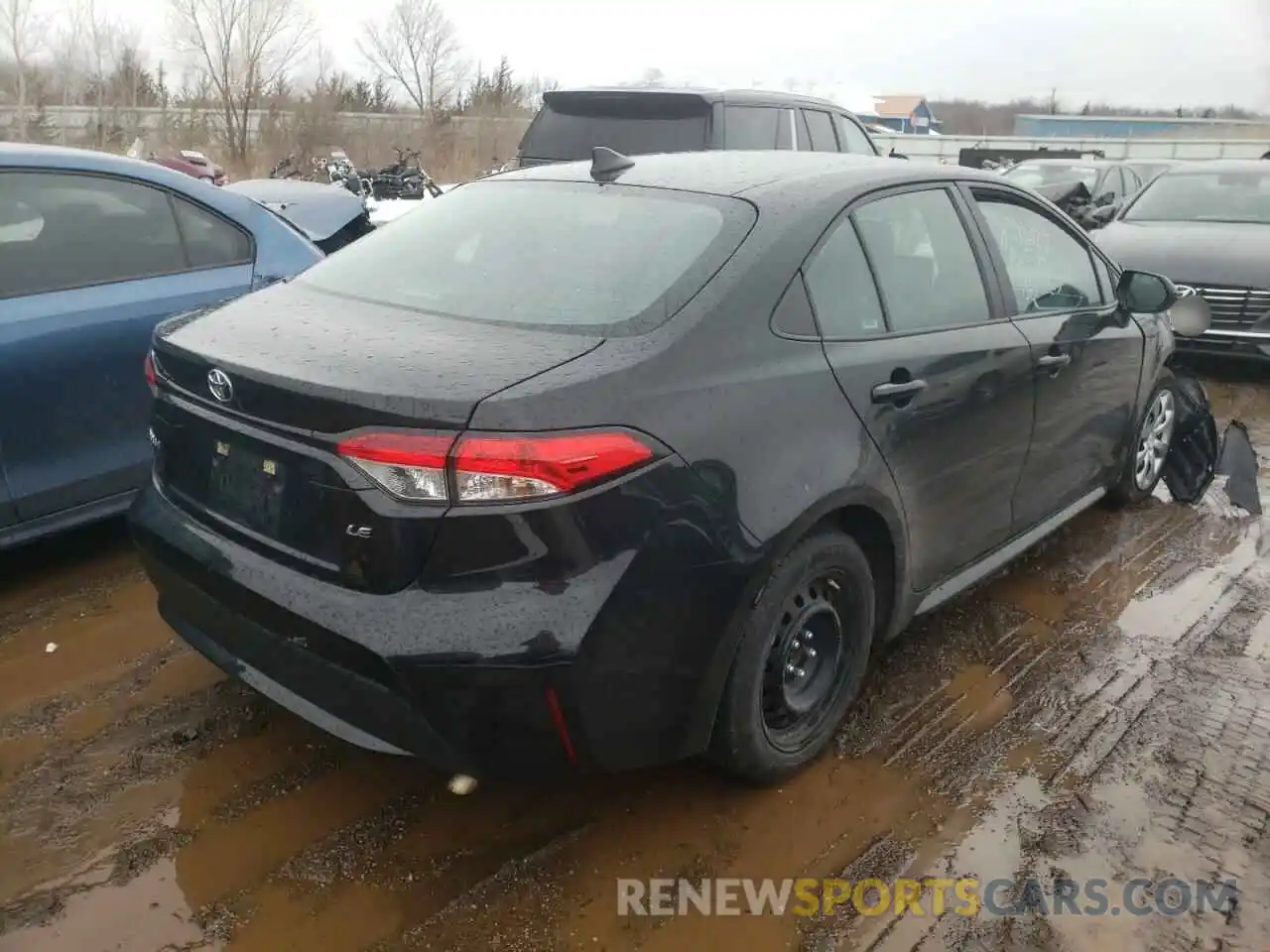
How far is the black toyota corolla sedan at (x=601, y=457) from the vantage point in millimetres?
2100

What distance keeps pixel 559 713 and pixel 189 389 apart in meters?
1.27

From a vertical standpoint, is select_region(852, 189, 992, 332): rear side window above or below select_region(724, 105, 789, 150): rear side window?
below

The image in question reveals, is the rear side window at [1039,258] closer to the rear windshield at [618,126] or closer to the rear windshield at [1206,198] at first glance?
the rear windshield at [618,126]

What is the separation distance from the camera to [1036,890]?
2463mm

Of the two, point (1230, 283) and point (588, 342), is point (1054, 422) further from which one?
point (1230, 283)

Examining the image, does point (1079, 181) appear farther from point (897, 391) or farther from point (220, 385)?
point (220, 385)

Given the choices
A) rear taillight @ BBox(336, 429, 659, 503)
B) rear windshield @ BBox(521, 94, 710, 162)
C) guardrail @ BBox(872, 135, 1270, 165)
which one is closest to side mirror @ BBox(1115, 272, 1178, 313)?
rear taillight @ BBox(336, 429, 659, 503)

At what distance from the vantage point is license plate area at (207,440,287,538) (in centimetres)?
231

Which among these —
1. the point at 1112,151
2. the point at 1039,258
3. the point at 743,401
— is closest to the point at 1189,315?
the point at 1039,258

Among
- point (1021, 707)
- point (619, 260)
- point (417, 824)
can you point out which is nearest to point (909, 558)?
point (1021, 707)

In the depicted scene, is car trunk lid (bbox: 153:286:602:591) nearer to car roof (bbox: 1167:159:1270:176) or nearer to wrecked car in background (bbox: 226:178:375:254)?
wrecked car in background (bbox: 226:178:375:254)

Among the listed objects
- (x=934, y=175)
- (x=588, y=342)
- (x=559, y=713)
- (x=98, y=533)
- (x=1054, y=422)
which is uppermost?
(x=934, y=175)

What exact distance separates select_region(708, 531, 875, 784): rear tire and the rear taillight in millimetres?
614

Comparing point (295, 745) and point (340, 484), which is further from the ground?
point (340, 484)
